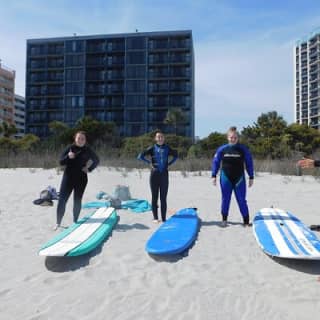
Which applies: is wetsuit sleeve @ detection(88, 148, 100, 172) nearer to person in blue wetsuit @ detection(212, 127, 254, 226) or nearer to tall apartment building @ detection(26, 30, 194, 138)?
person in blue wetsuit @ detection(212, 127, 254, 226)

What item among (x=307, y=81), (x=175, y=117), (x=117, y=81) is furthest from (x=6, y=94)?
(x=307, y=81)

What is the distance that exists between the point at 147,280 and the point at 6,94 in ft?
274

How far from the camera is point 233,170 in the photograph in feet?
18.3

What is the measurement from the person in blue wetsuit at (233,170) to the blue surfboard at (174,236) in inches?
26.5

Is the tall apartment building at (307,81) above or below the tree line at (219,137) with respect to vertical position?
above

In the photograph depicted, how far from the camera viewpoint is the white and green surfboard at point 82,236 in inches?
152

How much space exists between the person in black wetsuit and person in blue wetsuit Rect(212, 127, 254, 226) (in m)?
2.11

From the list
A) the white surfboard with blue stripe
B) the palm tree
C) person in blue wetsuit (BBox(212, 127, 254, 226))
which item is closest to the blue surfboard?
person in blue wetsuit (BBox(212, 127, 254, 226))

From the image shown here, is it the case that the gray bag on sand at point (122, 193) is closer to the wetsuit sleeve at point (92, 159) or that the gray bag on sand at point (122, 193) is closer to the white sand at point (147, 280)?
the white sand at point (147, 280)

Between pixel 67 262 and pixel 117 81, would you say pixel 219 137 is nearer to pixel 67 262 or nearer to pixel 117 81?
pixel 67 262

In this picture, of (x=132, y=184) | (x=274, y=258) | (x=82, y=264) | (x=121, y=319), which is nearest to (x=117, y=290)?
(x=121, y=319)

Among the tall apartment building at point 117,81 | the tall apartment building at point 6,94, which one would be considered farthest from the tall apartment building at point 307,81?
the tall apartment building at point 6,94

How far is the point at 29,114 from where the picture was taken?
58500mm

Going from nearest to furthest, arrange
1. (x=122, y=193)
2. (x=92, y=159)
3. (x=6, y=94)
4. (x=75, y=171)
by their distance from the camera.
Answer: (x=75, y=171) < (x=92, y=159) < (x=122, y=193) < (x=6, y=94)
